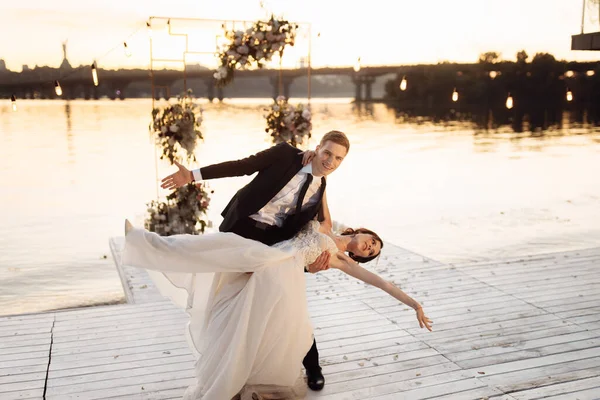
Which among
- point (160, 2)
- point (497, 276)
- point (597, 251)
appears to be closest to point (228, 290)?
point (497, 276)

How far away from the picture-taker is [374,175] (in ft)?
55.3

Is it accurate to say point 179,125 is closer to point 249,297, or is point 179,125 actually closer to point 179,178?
point 179,178

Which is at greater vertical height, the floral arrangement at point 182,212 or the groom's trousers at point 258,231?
the groom's trousers at point 258,231

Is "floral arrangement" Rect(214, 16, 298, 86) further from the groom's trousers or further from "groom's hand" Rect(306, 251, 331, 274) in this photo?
"groom's hand" Rect(306, 251, 331, 274)

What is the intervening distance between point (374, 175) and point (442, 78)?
4101 cm

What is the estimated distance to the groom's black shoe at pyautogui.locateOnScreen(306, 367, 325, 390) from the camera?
362 centimetres

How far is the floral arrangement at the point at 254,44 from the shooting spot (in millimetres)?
6812

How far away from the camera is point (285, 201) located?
330cm

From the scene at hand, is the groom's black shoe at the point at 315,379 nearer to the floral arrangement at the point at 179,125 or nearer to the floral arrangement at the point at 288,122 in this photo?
the floral arrangement at the point at 288,122

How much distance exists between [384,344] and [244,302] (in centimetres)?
155

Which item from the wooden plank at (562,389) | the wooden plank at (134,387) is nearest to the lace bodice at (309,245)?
the wooden plank at (134,387)

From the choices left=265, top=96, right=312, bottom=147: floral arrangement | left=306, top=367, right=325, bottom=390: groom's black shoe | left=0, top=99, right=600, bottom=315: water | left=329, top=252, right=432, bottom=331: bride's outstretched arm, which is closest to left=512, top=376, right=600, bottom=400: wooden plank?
left=329, top=252, right=432, bottom=331: bride's outstretched arm

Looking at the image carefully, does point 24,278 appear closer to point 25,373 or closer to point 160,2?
point 25,373

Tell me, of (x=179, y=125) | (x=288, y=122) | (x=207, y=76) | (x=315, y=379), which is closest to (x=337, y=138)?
(x=315, y=379)
